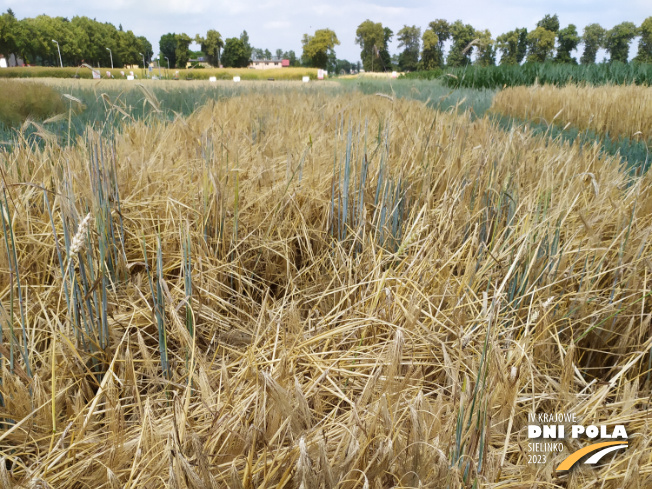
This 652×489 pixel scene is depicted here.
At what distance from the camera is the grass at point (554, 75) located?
9.86 meters

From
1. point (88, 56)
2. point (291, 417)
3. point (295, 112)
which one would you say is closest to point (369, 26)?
point (88, 56)

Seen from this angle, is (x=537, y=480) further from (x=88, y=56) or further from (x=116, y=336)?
(x=88, y=56)

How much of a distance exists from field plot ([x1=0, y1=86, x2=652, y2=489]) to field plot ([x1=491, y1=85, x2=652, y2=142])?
7.75ft

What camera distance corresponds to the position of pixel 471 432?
0.78m

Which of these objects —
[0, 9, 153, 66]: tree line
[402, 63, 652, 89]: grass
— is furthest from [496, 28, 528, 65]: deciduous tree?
[402, 63, 652, 89]: grass

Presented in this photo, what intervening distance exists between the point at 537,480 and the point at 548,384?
13.4 inches

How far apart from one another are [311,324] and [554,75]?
449 inches

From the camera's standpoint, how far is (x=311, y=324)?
139 centimetres

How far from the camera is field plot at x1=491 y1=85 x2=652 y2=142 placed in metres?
4.09

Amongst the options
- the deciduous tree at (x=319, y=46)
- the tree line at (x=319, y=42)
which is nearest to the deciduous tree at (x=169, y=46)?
the tree line at (x=319, y=42)

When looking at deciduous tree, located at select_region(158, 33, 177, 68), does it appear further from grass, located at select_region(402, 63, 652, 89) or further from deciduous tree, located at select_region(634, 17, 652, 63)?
deciduous tree, located at select_region(634, 17, 652, 63)

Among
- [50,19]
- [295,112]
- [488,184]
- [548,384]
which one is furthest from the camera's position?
[50,19]

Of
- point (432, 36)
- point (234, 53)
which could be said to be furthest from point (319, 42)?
point (432, 36)

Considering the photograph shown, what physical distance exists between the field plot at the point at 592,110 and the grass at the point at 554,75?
3900 mm
